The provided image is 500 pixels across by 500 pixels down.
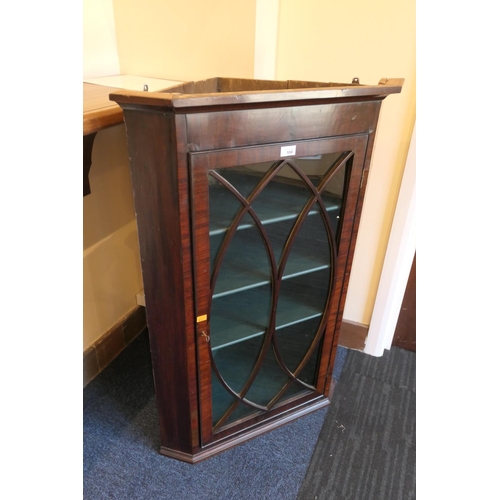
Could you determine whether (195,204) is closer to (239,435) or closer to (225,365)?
(225,365)

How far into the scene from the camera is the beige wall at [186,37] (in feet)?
3.73

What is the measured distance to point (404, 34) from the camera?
3.67ft

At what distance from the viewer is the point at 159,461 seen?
3.92 feet

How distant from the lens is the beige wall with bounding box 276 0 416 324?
1126 millimetres

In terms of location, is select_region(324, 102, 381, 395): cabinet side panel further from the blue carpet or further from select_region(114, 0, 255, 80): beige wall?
select_region(114, 0, 255, 80): beige wall

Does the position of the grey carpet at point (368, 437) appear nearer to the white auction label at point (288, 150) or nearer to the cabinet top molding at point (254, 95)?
the white auction label at point (288, 150)

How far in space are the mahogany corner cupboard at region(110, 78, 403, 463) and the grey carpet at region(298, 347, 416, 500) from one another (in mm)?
144

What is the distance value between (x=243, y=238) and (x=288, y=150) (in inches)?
9.1

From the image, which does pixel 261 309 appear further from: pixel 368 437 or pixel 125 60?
pixel 125 60

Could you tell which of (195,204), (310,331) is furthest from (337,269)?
(195,204)

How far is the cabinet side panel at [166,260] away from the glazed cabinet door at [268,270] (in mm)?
29

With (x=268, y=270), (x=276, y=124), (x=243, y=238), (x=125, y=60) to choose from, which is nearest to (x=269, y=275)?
(x=268, y=270)

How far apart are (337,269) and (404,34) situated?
26.8 inches

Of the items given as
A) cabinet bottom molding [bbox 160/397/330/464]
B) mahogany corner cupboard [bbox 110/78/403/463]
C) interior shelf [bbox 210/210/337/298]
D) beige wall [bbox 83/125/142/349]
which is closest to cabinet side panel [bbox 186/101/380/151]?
mahogany corner cupboard [bbox 110/78/403/463]
